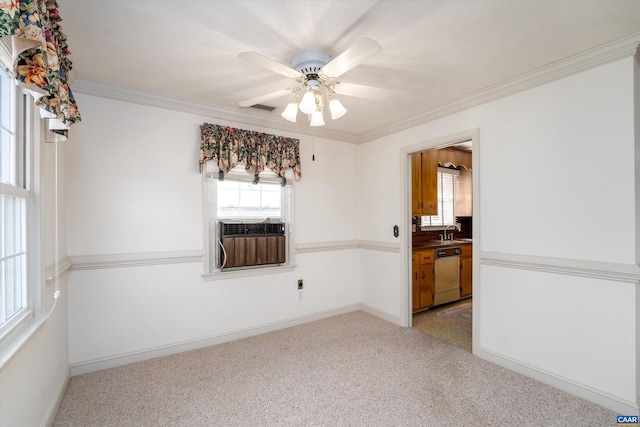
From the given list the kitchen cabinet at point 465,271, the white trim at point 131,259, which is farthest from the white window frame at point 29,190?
the kitchen cabinet at point 465,271

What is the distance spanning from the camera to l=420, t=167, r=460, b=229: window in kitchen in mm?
5066

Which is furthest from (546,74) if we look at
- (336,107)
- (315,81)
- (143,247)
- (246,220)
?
(143,247)

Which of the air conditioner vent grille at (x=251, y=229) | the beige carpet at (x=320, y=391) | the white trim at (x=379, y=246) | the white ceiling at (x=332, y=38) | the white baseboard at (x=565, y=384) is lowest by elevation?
the beige carpet at (x=320, y=391)

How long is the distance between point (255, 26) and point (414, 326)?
11.5 ft

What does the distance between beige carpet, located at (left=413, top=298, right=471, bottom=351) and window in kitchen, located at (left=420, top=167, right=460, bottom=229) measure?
136 cm

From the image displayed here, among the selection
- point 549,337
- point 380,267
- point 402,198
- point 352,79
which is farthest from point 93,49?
point 549,337

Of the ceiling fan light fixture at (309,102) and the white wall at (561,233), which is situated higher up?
the ceiling fan light fixture at (309,102)

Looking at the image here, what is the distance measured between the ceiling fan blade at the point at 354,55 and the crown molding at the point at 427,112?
1677 mm

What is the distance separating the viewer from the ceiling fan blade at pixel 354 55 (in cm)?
148

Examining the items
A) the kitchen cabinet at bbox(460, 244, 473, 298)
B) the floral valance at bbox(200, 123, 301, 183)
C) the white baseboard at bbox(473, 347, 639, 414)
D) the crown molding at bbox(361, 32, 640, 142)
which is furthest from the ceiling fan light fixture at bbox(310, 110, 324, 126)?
the kitchen cabinet at bbox(460, 244, 473, 298)

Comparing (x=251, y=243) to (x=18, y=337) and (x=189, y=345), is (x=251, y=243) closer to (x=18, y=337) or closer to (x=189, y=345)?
(x=189, y=345)

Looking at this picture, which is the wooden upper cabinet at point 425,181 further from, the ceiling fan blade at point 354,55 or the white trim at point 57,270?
the white trim at point 57,270

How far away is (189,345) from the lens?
2973 mm

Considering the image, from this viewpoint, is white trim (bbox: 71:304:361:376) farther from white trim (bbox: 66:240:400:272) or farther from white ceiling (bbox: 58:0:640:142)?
white ceiling (bbox: 58:0:640:142)
